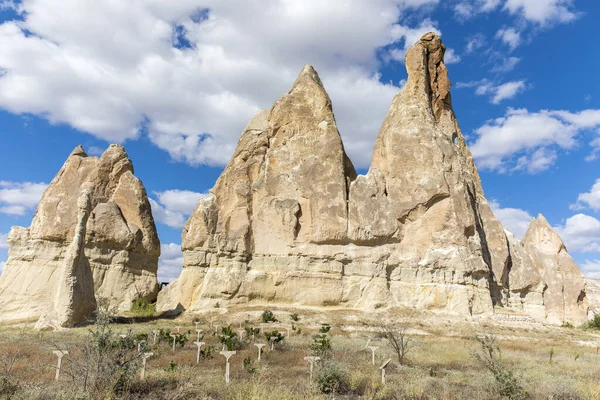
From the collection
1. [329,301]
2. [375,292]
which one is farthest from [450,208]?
[329,301]

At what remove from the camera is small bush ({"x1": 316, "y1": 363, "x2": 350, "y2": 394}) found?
36.6 ft

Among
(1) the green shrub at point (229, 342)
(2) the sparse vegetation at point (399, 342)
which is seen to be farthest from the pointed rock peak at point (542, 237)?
(1) the green shrub at point (229, 342)

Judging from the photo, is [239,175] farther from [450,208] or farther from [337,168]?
[450,208]

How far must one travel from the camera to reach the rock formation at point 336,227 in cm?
3806

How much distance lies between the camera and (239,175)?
43250mm

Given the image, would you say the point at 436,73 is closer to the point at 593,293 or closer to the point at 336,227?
the point at 336,227

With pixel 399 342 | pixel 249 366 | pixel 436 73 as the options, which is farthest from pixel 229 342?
pixel 436 73

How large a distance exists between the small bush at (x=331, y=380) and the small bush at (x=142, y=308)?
28.1m

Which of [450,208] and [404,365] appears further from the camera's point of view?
[450,208]

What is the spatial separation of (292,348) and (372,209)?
72.9 ft

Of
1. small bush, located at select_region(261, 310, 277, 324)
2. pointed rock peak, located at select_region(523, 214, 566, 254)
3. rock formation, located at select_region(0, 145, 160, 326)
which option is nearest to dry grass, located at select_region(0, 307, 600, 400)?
small bush, located at select_region(261, 310, 277, 324)

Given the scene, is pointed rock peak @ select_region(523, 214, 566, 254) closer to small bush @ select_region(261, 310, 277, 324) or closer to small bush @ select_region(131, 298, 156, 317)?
small bush @ select_region(261, 310, 277, 324)

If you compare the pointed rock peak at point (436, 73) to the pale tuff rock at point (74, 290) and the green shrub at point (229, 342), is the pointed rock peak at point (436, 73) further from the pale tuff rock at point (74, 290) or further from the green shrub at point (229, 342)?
the green shrub at point (229, 342)

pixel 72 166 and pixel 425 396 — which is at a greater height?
pixel 72 166
